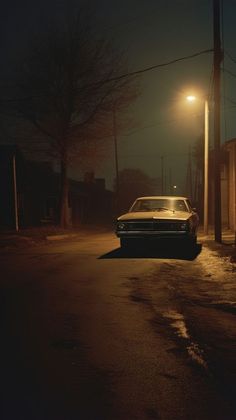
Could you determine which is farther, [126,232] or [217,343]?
[126,232]

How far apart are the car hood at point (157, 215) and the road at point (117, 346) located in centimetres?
381

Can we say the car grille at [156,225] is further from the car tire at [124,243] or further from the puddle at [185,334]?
the puddle at [185,334]

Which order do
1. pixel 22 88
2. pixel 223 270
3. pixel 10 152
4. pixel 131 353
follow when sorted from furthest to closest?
pixel 10 152, pixel 22 88, pixel 223 270, pixel 131 353

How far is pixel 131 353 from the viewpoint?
205 inches

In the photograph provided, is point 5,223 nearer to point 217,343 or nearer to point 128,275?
point 128,275

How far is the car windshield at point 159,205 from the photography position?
16.0 metres

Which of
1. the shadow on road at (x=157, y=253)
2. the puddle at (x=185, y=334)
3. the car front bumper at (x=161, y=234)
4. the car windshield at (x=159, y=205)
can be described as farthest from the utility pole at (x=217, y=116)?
the puddle at (x=185, y=334)

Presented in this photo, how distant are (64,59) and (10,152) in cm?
712

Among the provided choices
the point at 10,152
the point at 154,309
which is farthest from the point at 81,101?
the point at 154,309

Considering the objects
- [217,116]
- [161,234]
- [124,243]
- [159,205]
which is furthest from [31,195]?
[161,234]

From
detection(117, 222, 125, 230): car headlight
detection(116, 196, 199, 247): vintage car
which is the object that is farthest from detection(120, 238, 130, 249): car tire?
detection(117, 222, 125, 230): car headlight

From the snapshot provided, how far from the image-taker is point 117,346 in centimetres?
547

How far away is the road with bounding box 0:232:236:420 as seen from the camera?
12.8ft

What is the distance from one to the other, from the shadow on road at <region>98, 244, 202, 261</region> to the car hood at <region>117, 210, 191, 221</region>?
1.11 meters
